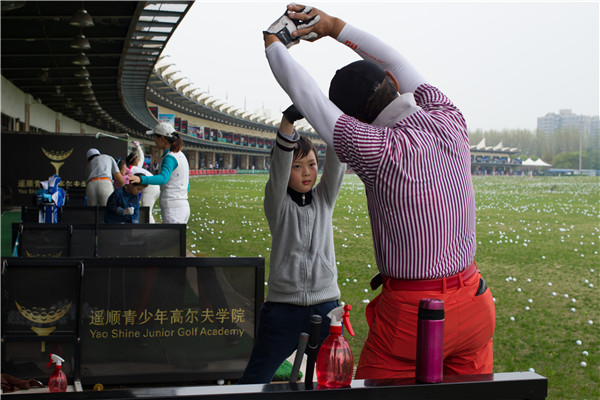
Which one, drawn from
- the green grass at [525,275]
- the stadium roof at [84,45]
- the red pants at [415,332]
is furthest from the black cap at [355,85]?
the stadium roof at [84,45]

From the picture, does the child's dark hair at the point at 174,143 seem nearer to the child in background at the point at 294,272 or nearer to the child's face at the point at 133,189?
the child's face at the point at 133,189

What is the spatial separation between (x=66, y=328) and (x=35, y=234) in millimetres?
2107

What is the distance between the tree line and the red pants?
164m

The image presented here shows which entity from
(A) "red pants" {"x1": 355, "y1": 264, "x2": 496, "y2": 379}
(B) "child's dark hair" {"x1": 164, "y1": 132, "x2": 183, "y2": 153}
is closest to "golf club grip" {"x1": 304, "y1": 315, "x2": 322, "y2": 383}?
(A) "red pants" {"x1": 355, "y1": 264, "x2": 496, "y2": 379}

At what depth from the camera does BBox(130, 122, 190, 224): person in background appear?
213 inches

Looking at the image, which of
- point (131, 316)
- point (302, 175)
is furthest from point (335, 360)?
point (131, 316)

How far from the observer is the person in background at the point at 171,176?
5.42 metres

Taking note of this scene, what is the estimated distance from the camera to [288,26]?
1973 mm

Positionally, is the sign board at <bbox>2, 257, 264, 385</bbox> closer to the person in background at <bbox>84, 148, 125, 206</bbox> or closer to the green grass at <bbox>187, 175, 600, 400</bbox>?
the green grass at <bbox>187, 175, 600, 400</bbox>

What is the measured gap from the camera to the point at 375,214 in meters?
1.91

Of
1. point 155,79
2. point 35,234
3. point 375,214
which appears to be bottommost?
point 35,234

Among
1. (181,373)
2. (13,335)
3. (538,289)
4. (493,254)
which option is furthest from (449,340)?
(493,254)

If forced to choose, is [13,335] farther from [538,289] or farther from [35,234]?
[538,289]

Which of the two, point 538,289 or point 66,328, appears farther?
point 538,289
